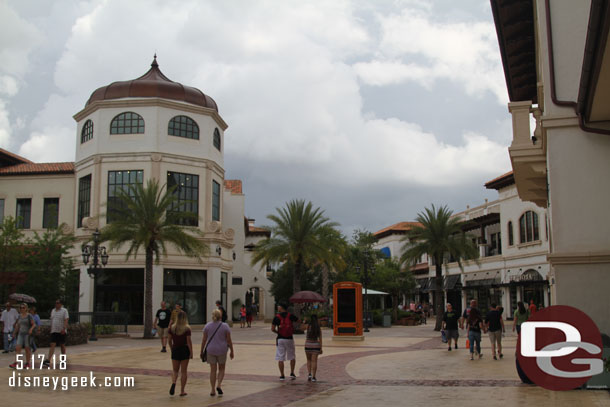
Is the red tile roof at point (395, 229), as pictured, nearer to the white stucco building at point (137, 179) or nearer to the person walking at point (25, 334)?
the white stucco building at point (137, 179)

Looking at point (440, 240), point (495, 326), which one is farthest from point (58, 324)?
point (440, 240)

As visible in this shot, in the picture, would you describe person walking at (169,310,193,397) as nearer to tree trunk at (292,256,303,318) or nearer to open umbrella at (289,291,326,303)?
open umbrella at (289,291,326,303)

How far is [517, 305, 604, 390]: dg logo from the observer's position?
10.8 meters

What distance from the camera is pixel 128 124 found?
42562 millimetres

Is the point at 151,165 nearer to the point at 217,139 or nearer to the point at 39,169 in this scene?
the point at 217,139

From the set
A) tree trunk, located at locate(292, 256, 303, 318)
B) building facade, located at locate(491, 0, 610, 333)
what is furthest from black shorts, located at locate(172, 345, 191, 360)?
tree trunk, located at locate(292, 256, 303, 318)

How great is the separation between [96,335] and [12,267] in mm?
7072

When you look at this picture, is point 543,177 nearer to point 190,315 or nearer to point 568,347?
point 568,347

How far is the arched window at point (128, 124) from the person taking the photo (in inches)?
1670

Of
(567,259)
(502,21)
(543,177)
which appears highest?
(502,21)

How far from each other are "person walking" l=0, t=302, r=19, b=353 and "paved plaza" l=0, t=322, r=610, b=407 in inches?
44.7

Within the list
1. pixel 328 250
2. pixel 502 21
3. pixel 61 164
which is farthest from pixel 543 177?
pixel 61 164

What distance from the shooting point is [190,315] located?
140ft

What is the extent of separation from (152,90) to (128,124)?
286cm
